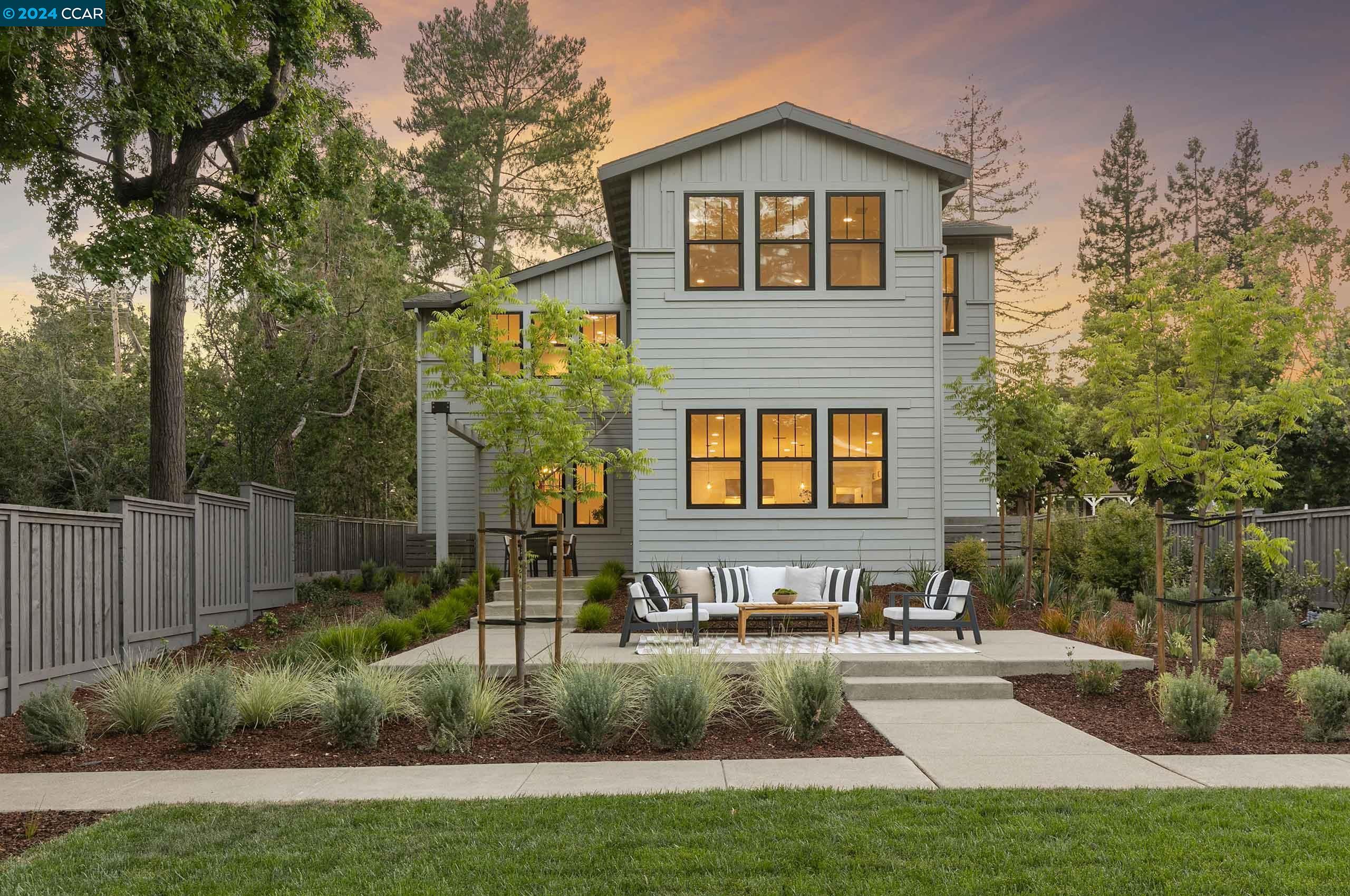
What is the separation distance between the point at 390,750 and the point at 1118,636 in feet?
25.8

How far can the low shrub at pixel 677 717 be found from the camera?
6.64 meters

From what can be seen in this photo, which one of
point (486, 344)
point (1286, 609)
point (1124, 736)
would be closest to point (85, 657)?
point (486, 344)

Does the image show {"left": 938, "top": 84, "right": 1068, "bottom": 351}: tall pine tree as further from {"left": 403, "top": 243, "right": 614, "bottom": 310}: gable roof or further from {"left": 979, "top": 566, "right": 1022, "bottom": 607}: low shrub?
{"left": 979, "top": 566, "right": 1022, "bottom": 607}: low shrub

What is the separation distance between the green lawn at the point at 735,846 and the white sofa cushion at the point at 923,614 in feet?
17.6

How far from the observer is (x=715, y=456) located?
14.3m

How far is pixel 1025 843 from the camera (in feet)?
14.5

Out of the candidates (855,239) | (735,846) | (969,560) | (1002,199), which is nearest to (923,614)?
(969,560)

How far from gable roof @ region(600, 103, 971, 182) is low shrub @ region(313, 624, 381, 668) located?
759 cm

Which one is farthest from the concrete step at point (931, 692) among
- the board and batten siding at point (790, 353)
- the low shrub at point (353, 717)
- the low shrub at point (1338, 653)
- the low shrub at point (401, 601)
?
the low shrub at point (401, 601)

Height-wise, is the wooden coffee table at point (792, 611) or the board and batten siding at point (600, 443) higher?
the board and batten siding at point (600, 443)

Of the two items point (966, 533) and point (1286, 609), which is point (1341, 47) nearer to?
point (966, 533)

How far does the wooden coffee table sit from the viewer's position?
35.2 ft

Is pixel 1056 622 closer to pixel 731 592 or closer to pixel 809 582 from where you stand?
pixel 809 582

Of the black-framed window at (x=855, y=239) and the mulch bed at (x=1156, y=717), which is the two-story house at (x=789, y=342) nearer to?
the black-framed window at (x=855, y=239)
